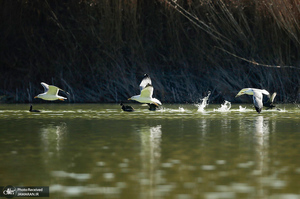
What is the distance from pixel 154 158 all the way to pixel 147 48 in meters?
21.2

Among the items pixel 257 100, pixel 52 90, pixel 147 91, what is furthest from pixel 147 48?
pixel 257 100

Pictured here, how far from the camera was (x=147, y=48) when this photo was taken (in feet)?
100

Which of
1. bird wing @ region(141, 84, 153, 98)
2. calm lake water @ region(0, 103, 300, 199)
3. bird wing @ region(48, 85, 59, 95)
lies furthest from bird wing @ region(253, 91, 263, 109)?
bird wing @ region(48, 85, 59, 95)

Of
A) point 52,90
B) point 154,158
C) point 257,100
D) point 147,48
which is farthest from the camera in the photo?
point 147,48

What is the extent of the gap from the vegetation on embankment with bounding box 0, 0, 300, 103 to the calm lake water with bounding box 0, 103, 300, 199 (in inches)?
431

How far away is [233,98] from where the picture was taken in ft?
92.6

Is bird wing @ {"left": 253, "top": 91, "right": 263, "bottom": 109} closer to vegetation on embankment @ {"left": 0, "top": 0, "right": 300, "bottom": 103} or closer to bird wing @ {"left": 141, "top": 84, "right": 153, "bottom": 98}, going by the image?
bird wing @ {"left": 141, "top": 84, "right": 153, "bottom": 98}

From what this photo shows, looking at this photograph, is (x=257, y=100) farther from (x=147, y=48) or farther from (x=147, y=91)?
(x=147, y=48)

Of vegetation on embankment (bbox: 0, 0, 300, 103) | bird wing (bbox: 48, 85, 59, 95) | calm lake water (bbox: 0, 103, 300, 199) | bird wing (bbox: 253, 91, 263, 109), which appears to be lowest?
calm lake water (bbox: 0, 103, 300, 199)

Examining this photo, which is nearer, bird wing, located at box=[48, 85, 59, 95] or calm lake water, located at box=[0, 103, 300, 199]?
calm lake water, located at box=[0, 103, 300, 199]

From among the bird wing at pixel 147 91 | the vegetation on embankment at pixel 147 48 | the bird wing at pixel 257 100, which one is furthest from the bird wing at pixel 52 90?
the vegetation on embankment at pixel 147 48

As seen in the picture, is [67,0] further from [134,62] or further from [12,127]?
[12,127]

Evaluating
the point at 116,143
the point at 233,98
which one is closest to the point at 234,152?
the point at 116,143

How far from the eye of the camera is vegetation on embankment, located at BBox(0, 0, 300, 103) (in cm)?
2778
